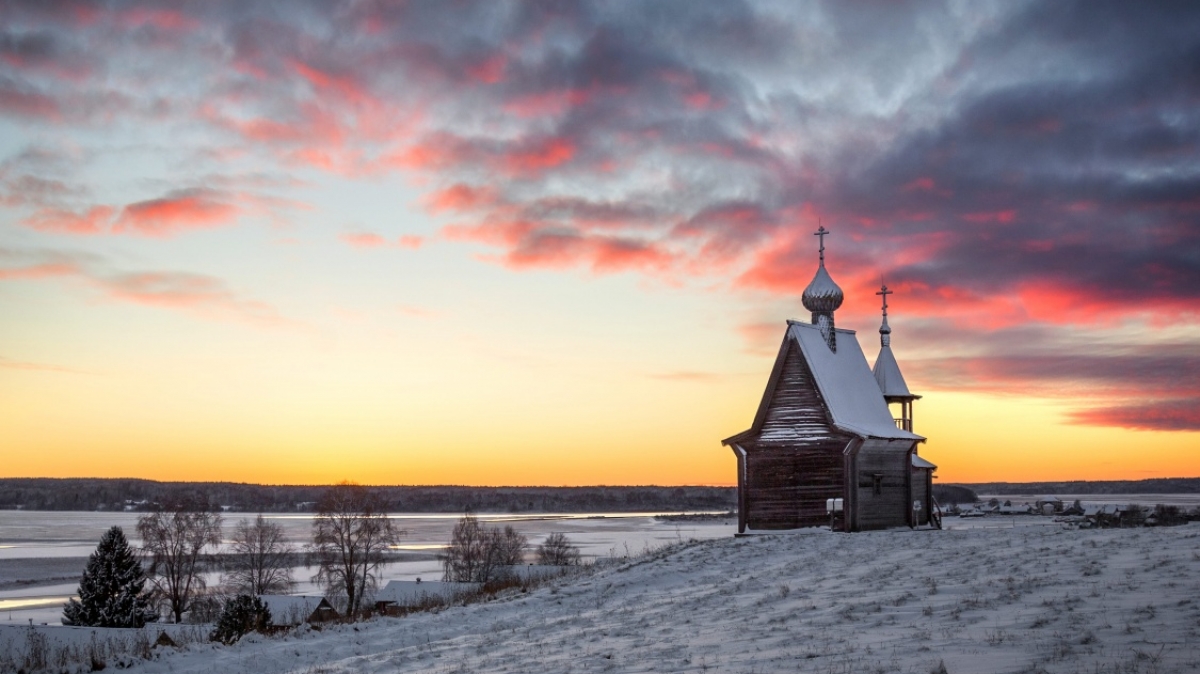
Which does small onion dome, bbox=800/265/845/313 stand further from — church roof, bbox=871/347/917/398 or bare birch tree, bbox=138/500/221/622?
bare birch tree, bbox=138/500/221/622

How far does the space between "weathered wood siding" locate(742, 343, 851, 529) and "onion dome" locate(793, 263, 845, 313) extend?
16.5ft

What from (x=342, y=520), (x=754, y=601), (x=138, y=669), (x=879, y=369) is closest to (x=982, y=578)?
(x=754, y=601)

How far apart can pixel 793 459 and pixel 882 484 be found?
4108mm

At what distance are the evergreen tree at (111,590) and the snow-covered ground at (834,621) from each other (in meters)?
43.6

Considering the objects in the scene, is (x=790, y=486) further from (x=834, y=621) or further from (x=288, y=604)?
(x=288, y=604)

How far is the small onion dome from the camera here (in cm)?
4072

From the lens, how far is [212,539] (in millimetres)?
79000

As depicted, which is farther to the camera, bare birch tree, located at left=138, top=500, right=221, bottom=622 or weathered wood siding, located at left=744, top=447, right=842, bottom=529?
bare birch tree, located at left=138, top=500, right=221, bottom=622

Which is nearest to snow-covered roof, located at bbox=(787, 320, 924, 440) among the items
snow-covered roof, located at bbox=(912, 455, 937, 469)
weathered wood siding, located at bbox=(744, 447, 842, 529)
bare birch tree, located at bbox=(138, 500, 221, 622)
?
weathered wood siding, located at bbox=(744, 447, 842, 529)

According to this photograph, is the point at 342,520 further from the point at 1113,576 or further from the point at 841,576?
the point at 1113,576

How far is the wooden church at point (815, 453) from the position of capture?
35031mm

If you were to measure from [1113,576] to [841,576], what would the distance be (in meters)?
5.48

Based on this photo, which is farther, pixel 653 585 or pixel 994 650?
pixel 653 585

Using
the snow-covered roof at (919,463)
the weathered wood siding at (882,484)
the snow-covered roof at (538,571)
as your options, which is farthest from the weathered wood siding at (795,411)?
the snow-covered roof at (538,571)
